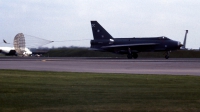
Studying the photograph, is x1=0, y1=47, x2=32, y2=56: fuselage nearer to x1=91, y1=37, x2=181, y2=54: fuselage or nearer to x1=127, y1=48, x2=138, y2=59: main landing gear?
x1=91, y1=37, x2=181, y2=54: fuselage

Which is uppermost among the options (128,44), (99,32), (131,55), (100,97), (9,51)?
(99,32)

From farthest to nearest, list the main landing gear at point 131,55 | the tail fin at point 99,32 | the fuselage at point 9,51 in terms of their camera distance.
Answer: the fuselage at point 9,51, the tail fin at point 99,32, the main landing gear at point 131,55

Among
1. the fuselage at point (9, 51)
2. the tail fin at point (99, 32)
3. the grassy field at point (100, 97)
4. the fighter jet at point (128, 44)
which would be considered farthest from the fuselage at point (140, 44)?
the grassy field at point (100, 97)

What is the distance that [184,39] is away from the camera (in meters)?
80.2

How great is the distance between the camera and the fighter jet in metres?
68.7

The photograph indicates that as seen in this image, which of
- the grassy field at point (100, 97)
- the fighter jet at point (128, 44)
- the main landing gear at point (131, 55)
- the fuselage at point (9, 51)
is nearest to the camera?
the grassy field at point (100, 97)

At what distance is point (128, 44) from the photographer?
231 feet

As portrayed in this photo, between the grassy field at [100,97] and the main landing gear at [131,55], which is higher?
the grassy field at [100,97]

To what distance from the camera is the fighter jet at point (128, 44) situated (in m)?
68.7

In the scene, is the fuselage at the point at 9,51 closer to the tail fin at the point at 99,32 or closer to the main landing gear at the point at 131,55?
the tail fin at the point at 99,32

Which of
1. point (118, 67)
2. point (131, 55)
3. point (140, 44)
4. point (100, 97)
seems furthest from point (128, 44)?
point (100, 97)

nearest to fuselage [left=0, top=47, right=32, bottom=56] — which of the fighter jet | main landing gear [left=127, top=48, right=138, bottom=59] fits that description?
the fighter jet

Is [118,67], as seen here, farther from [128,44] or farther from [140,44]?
[128,44]

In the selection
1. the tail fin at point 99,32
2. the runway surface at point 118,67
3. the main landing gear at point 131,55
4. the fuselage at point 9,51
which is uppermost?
the tail fin at point 99,32
